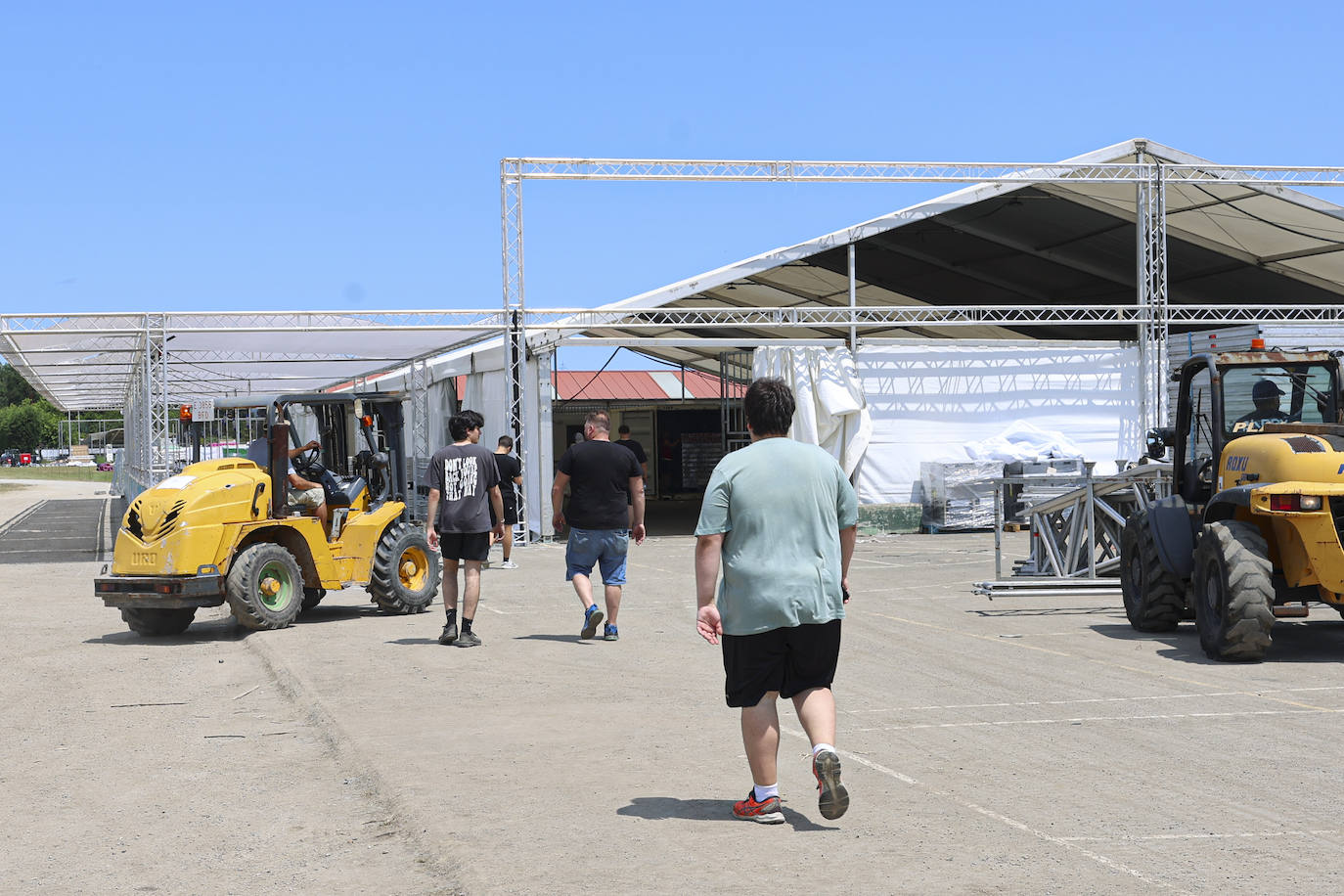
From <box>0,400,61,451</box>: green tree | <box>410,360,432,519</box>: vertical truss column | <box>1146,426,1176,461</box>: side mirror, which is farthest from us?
<box>0,400,61,451</box>: green tree

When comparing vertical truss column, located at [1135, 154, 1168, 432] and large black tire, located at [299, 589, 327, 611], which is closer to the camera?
large black tire, located at [299, 589, 327, 611]

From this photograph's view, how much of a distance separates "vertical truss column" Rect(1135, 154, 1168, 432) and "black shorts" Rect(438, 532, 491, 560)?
1735 cm

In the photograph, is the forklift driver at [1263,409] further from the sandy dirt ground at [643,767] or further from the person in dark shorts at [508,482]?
the person in dark shorts at [508,482]

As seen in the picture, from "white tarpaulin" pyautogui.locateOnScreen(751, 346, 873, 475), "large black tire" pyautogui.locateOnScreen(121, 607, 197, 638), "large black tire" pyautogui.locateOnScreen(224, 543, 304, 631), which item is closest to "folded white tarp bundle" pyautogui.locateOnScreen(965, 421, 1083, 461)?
"white tarpaulin" pyautogui.locateOnScreen(751, 346, 873, 475)

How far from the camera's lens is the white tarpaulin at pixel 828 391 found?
24844 mm

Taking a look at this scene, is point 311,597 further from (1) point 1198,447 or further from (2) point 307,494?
(1) point 1198,447

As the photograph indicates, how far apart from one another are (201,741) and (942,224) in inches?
841

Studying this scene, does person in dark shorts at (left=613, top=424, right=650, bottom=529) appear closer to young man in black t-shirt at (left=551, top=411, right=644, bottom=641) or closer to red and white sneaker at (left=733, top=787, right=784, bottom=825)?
young man in black t-shirt at (left=551, top=411, right=644, bottom=641)

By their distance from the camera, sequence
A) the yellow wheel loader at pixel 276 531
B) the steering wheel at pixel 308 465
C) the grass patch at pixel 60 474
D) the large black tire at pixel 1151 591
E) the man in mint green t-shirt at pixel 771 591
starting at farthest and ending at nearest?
the grass patch at pixel 60 474 → the steering wheel at pixel 308 465 → the yellow wheel loader at pixel 276 531 → the large black tire at pixel 1151 591 → the man in mint green t-shirt at pixel 771 591

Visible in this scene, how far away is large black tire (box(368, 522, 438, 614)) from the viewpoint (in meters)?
13.2

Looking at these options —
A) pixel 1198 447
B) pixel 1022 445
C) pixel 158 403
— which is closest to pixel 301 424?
pixel 158 403

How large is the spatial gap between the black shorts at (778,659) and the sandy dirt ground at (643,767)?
0.55 m

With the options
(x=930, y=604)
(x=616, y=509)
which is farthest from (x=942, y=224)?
(x=616, y=509)

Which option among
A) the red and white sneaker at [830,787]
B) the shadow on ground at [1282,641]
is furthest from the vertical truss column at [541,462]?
the red and white sneaker at [830,787]
